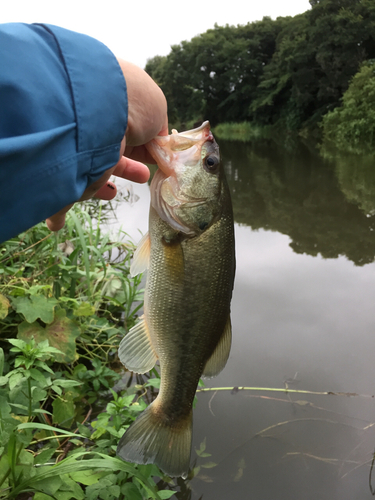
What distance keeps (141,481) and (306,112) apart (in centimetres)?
3346

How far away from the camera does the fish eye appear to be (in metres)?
1.56

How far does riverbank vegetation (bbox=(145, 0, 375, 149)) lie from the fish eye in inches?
846

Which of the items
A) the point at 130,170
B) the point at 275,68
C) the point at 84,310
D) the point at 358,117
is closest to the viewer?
the point at 130,170

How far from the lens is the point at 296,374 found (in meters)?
2.68

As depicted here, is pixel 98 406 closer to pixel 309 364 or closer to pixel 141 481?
pixel 141 481

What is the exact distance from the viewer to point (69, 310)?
268 cm

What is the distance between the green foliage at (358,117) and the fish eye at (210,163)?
1559 cm

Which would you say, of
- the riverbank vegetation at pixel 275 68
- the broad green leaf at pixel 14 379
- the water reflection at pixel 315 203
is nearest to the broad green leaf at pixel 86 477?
the broad green leaf at pixel 14 379

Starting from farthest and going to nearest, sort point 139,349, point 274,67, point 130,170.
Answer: point 274,67, point 130,170, point 139,349

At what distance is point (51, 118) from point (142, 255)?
0.73 m

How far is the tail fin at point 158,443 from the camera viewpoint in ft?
4.58

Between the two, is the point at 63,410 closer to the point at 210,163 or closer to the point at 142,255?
the point at 142,255

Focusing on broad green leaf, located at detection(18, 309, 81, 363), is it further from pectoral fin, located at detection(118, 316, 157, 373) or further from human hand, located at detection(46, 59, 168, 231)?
human hand, located at detection(46, 59, 168, 231)

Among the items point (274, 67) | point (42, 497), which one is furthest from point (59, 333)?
point (274, 67)
